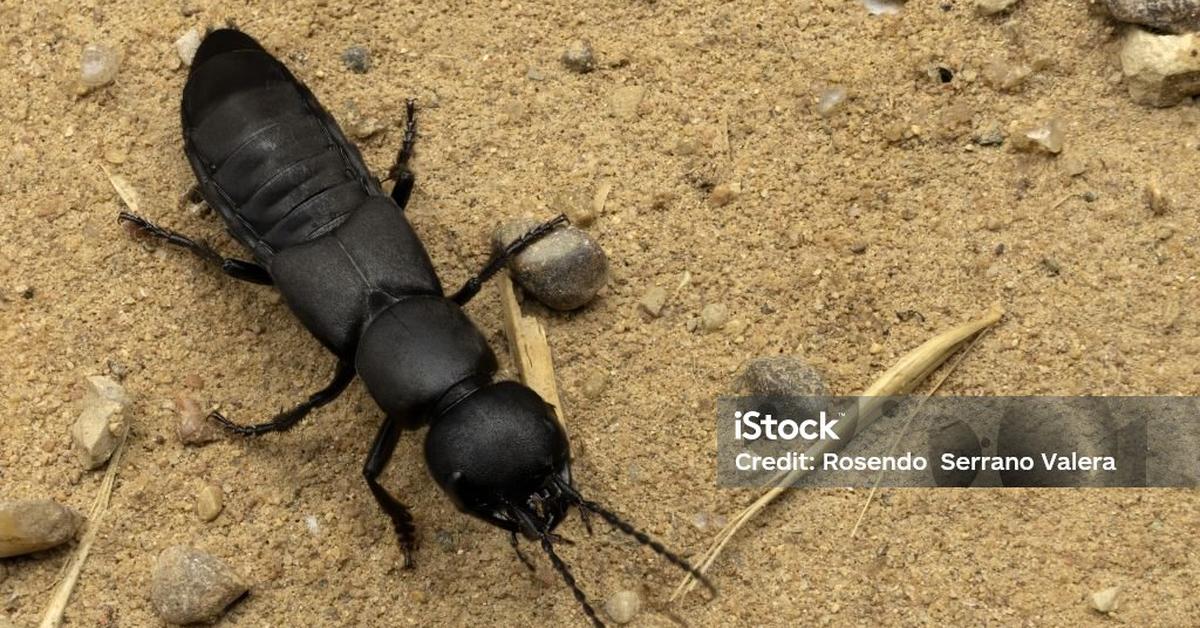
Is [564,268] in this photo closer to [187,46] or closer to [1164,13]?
[187,46]

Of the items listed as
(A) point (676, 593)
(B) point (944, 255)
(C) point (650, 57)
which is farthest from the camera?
(C) point (650, 57)

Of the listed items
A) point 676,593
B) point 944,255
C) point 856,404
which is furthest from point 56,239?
point 944,255

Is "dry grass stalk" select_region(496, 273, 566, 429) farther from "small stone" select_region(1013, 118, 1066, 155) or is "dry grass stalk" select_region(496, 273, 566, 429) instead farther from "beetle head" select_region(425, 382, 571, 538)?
"small stone" select_region(1013, 118, 1066, 155)

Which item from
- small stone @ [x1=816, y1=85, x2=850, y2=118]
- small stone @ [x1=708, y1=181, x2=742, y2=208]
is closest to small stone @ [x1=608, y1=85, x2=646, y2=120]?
small stone @ [x1=708, y1=181, x2=742, y2=208]

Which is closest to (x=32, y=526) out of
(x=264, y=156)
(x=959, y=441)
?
(x=264, y=156)

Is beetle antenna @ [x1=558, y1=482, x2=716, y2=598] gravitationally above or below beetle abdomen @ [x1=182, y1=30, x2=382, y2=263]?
below

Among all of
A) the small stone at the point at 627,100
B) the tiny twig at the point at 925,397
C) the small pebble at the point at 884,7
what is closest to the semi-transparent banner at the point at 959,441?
the tiny twig at the point at 925,397

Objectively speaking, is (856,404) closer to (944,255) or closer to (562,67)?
(944,255)
